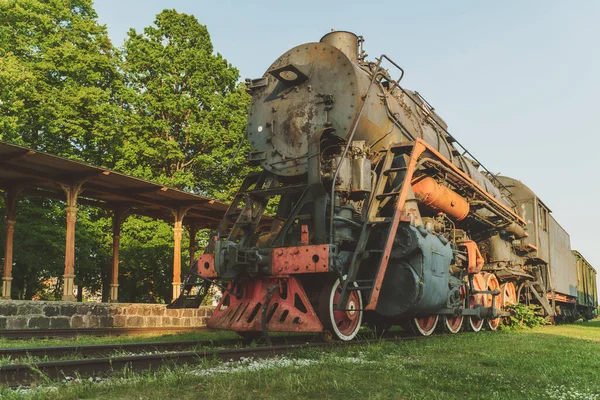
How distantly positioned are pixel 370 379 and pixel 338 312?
119 inches

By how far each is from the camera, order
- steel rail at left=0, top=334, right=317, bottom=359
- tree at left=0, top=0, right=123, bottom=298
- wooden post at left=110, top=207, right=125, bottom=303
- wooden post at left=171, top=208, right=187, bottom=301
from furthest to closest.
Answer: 1. tree at left=0, top=0, right=123, bottom=298
2. wooden post at left=110, top=207, right=125, bottom=303
3. wooden post at left=171, top=208, right=187, bottom=301
4. steel rail at left=0, top=334, right=317, bottom=359

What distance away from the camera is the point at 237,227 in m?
8.34

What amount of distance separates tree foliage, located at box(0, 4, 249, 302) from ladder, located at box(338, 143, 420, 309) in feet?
47.7

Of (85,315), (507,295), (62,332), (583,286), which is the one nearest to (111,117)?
(85,315)

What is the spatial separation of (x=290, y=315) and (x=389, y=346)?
133 cm

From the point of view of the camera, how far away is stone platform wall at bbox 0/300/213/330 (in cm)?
1109

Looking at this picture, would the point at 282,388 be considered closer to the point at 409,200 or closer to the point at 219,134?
the point at 409,200

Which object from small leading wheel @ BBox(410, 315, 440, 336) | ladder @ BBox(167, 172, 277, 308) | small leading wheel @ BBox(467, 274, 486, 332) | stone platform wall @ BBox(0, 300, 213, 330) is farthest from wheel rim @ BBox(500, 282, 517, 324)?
stone platform wall @ BBox(0, 300, 213, 330)

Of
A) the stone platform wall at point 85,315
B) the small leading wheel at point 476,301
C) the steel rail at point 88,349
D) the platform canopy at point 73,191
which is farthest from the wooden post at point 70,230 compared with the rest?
the small leading wheel at point 476,301

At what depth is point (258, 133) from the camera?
880cm

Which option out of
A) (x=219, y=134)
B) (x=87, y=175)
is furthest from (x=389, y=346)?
(x=219, y=134)

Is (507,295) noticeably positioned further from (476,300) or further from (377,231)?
(377,231)

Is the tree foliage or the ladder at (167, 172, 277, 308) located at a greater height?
the tree foliage

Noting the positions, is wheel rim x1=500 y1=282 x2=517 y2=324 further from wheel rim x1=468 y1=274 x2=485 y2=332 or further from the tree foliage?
the tree foliage
